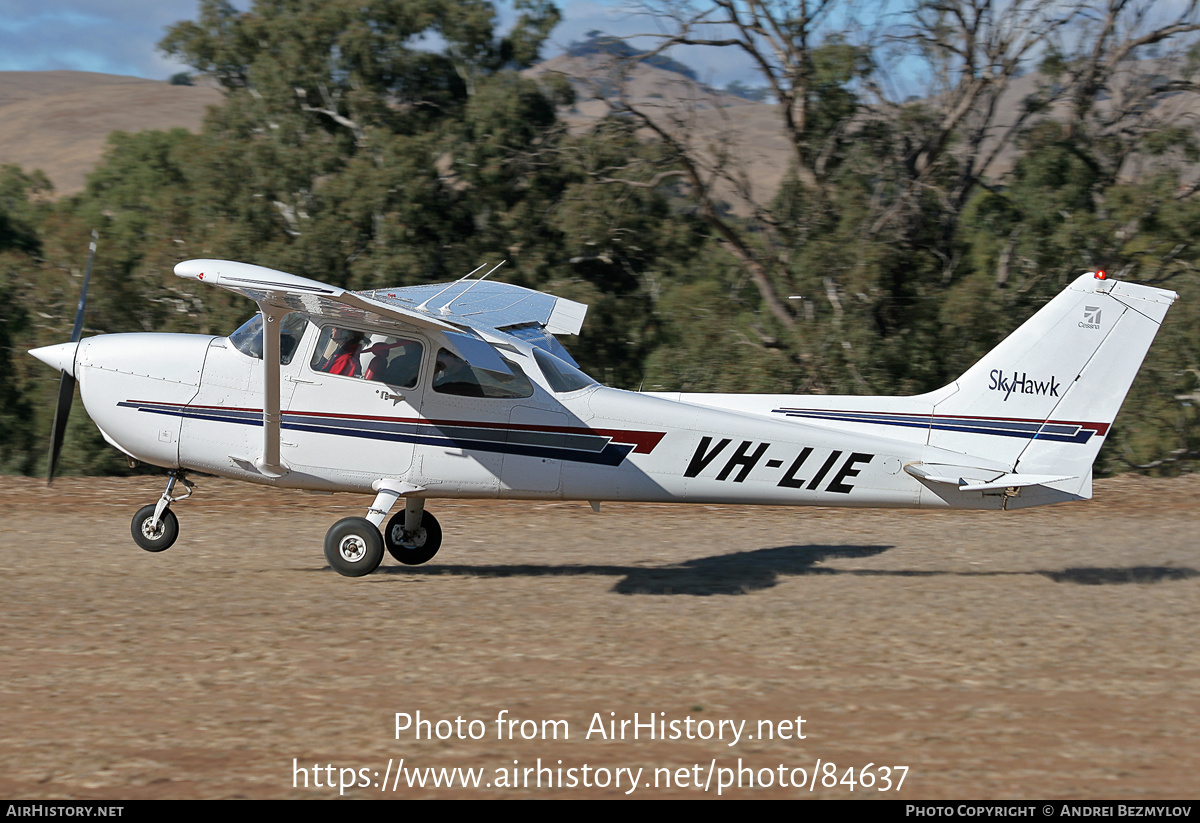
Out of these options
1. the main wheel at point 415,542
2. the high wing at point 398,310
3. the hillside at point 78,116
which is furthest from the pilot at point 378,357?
the hillside at point 78,116

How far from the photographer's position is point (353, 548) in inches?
368

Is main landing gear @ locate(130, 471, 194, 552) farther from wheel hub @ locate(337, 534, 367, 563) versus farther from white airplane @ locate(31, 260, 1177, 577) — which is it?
wheel hub @ locate(337, 534, 367, 563)

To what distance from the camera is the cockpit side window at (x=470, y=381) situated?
948cm

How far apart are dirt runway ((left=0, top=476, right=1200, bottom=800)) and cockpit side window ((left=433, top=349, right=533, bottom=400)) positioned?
175 centimetres

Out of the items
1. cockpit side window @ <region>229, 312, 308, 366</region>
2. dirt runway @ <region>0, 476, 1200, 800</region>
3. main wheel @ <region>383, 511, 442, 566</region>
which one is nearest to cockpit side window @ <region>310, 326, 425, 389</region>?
cockpit side window @ <region>229, 312, 308, 366</region>

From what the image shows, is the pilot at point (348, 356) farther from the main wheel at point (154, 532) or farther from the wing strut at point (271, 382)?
the main wheel at point (154, 532)

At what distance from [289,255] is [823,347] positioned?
11.2 metres

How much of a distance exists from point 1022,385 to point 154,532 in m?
8.06

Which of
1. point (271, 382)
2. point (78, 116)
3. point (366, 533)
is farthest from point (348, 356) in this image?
point (78, 116)

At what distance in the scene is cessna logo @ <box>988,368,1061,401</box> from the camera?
947 centimetres

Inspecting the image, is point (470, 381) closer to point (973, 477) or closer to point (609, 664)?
point (609, 664)

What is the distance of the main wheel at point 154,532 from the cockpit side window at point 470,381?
2.97m

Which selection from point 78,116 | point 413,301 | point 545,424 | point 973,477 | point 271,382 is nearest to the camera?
point 271,382

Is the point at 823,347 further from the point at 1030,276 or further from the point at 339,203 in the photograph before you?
the point at 339,203
